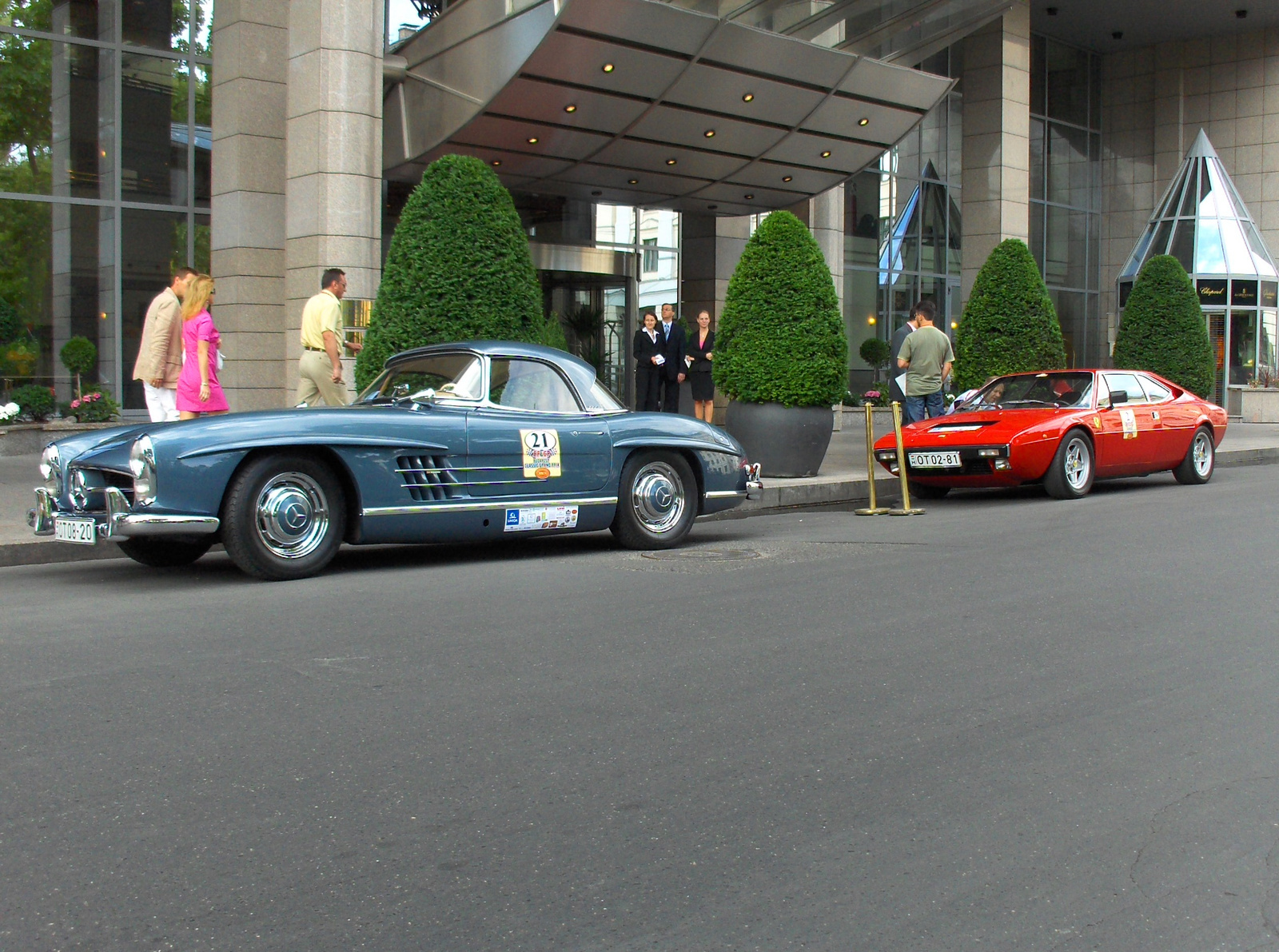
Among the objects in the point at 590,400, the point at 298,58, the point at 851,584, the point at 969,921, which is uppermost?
the point at 298,58

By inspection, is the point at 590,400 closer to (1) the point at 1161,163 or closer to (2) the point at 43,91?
(2) the point at 43,91

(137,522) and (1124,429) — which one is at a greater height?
(1124,429)

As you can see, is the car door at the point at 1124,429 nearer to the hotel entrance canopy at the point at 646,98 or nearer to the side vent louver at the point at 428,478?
the hotel entrance canopy at the point at 646,98

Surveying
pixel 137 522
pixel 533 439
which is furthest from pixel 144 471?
pixel 533 439

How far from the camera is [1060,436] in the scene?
41.2 ft

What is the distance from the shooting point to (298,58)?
1570 cm

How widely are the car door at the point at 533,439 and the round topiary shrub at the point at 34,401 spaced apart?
950 centimetres

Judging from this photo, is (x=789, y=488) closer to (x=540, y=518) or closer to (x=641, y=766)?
(x=540, y=518)

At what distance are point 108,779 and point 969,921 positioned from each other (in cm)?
255

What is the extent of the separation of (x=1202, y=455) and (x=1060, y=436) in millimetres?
3386

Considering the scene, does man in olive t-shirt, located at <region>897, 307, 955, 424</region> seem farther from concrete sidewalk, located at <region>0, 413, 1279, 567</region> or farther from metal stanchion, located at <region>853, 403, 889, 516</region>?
metal stanchion, located at <region>853, 403, 889, 516</region>

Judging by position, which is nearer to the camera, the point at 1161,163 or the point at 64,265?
the point at 64,265

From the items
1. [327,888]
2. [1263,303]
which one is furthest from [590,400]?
[1263,303]

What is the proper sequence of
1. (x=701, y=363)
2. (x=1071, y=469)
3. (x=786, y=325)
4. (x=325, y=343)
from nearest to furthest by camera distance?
(x=325, y=343), (x=1071, y=469), (x=786, y=325), (x=701, y=363)
